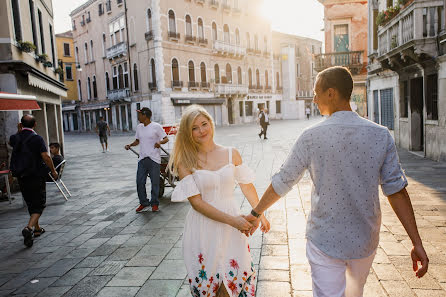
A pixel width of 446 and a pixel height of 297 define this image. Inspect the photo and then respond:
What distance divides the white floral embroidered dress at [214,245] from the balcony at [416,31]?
30.7 feet

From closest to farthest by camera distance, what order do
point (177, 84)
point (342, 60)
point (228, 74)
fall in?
1. point (342, 60)
2. point (177, 84)
3. point (228, 74)

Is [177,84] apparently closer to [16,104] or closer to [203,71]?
[203,71]

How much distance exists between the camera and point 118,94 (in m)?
33.8

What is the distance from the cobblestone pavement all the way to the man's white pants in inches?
52.7

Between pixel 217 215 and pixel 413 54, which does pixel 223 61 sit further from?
pixel 217 215

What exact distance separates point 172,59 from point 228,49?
731cm

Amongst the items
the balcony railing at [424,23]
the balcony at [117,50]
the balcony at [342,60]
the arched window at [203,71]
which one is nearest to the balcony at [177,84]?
the arched window at [203,71]

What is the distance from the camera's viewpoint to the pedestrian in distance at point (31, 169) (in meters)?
5.16

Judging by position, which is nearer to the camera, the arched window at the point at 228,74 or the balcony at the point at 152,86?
the balcony at the point at 152,86

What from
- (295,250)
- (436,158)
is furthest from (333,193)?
(436,158)

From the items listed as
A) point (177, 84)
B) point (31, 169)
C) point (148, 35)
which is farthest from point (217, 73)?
point (31, 169)

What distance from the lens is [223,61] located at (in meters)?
35.9

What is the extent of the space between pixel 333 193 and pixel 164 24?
29825 mm

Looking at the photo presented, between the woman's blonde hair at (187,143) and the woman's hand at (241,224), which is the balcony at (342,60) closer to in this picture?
the woman's blonde hair at (187,143)
